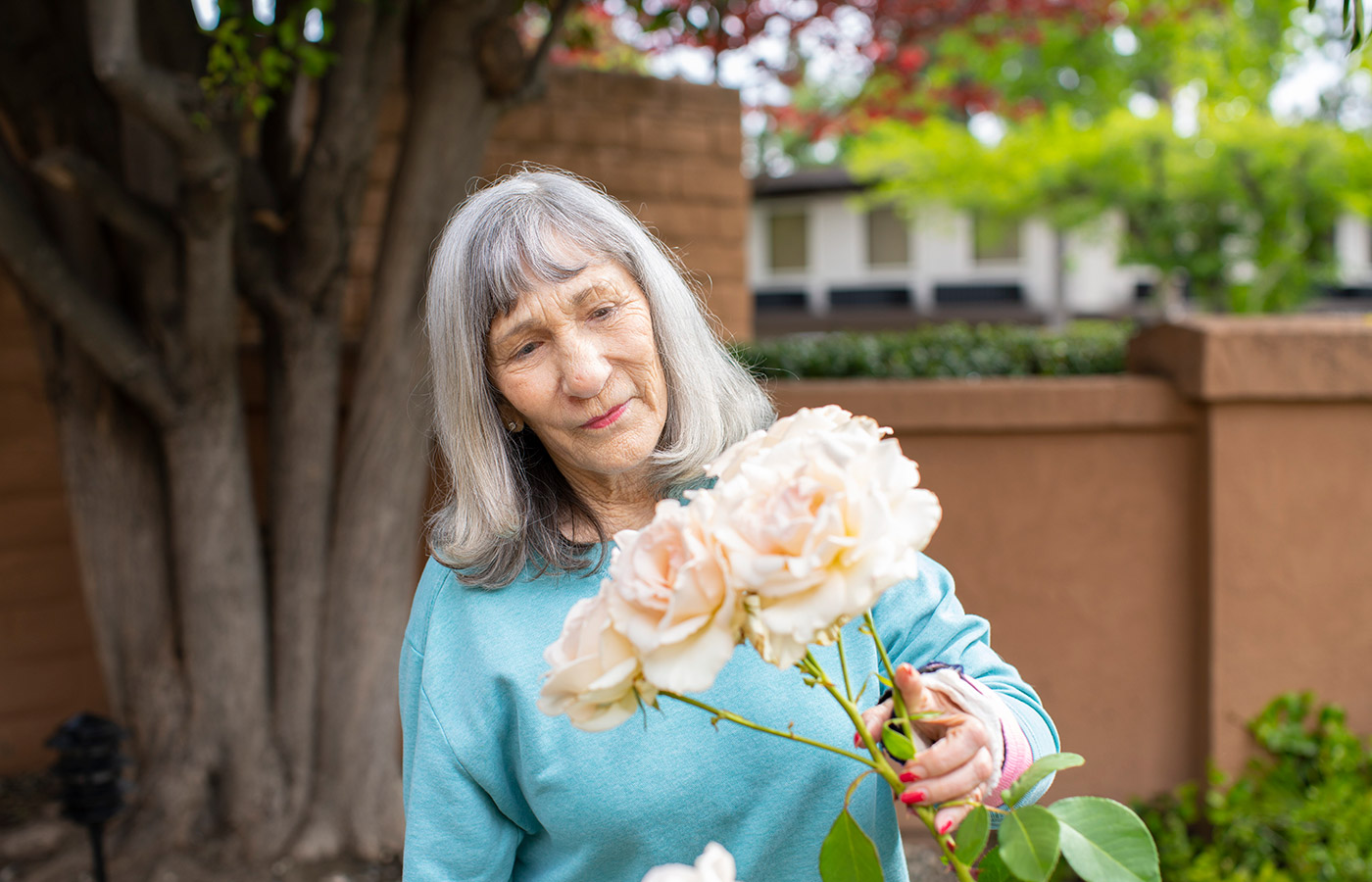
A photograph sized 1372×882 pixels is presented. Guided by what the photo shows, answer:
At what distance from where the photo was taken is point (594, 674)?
0.71 meters

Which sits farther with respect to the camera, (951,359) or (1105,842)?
(951,359)

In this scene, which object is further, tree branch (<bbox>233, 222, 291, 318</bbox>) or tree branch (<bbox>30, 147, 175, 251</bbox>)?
tree branch (<bbox>233, 222, 291, 318</bbox>)

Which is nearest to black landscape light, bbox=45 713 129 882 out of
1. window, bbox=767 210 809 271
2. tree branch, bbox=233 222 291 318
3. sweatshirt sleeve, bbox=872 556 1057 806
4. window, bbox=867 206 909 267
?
tree branch, bbox=233 222 291 318

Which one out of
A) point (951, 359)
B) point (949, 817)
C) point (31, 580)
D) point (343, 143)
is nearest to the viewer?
point (949, 817)

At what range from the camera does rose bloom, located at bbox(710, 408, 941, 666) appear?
66 centimetres

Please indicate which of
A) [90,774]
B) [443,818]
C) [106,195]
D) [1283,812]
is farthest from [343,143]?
[1283,812]

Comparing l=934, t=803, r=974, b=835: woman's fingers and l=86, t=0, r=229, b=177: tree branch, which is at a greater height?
l=86, t=0, r=229, b=177: tree branch

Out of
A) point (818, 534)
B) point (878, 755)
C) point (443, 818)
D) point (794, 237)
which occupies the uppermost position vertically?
→ point (794, 237)

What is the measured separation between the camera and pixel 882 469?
27.8 inches

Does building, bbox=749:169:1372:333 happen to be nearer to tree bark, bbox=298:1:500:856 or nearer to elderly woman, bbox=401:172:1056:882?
tree bark, bbox=298:1:500:856

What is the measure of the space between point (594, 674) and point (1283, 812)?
359 cm

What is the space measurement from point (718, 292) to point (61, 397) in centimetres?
271

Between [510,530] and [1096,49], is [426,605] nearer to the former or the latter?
[510,530]

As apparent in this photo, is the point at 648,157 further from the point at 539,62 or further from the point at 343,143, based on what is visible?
the point at 343,143
